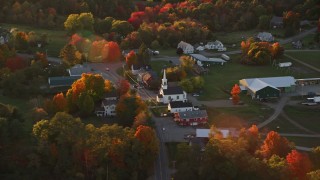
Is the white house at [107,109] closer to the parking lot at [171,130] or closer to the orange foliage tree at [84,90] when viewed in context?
the orange foliage tree at [84,90]

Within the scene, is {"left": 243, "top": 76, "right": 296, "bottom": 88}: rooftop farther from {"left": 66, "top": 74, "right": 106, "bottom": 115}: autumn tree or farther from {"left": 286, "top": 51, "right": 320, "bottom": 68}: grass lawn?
{"left": 66, "top": 74, "right": 106, "bottom": 115}: autumn tree

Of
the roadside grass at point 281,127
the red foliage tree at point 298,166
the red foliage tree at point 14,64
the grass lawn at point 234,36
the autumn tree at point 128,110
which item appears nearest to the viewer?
the red foliage tree at point 298,166

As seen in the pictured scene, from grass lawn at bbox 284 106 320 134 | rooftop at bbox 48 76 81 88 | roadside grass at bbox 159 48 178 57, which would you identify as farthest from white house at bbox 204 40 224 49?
rooftop at bbox 48 76 81 88

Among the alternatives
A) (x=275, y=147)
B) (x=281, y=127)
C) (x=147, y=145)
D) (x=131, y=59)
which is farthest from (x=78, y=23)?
(x=275, y=147)

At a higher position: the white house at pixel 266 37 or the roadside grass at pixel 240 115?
the white house at pixel 266 37

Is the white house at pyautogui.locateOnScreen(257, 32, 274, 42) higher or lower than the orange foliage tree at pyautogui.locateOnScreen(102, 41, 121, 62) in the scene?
higher

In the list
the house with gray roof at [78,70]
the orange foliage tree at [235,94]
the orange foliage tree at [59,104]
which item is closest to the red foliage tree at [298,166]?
the orange foliage tree at [235,94]
